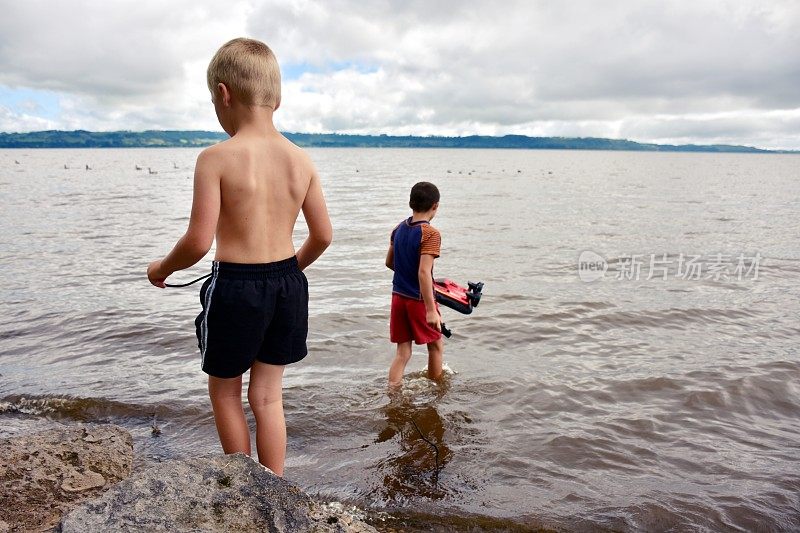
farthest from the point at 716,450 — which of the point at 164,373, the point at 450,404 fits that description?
the point at 164,373

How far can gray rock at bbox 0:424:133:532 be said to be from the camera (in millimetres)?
3283

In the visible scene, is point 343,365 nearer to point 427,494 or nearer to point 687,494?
point 427,494

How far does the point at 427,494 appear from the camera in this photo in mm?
4070

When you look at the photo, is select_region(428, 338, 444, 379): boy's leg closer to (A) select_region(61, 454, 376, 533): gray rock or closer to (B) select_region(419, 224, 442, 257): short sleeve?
(B) select_region(419, 224, 442, 257): short sleeve

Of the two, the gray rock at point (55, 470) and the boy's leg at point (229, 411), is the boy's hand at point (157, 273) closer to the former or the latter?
the boy's leg at point (229, 411)

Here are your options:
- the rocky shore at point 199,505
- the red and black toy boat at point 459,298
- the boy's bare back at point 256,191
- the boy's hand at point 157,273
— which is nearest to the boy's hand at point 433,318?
the red and black toy boat at point 459,298

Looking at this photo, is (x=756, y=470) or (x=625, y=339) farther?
(x=625, y=339)

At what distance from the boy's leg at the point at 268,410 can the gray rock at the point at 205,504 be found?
0.65m

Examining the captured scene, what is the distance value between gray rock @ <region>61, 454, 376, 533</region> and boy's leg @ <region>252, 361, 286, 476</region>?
65 cm

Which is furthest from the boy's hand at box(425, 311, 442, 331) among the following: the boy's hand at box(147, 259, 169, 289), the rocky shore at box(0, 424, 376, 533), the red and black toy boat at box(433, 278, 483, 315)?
the boy's hand at box(147, 259, 169, 289)

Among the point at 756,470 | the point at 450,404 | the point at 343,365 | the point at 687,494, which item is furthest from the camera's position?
the point at 343,365

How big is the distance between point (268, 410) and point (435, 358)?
2957mm

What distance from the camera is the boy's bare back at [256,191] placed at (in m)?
2.91

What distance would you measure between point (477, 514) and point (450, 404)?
198cm
